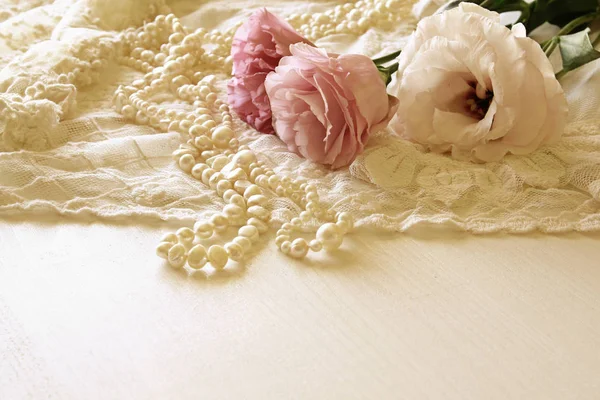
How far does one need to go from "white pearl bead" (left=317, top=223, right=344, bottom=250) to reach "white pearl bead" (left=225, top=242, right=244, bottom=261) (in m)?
0.07

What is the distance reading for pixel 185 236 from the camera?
0.60 m

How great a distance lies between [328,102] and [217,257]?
17 centimetres

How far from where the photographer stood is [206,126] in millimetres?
732

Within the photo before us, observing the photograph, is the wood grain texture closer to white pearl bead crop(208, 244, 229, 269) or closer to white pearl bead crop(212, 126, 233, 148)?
white pearl bead crop(208, 244, 229, 269)

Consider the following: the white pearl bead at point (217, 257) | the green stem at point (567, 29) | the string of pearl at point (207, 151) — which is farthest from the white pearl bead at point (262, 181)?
the green stem at point (567, 29)

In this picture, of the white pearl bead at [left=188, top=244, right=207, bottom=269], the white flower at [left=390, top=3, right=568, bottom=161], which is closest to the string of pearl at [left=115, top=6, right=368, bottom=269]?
the white pearl bead at [left=188, top=244, right=207, bottom=269]

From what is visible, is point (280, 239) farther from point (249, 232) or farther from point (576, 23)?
point (576, 23)

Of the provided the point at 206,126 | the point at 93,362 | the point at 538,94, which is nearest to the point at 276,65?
the point at 206,126

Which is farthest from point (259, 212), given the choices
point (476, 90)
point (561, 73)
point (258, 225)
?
point (561, 73)

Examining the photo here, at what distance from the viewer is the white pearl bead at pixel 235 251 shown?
0.58m

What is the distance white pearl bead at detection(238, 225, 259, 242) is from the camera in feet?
1.99

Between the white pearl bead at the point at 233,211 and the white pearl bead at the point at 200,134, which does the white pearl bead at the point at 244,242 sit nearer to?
the white pearl bead at the point at 233,211

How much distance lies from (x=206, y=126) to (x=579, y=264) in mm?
369

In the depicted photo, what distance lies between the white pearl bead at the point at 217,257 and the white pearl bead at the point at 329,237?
0.08 m
